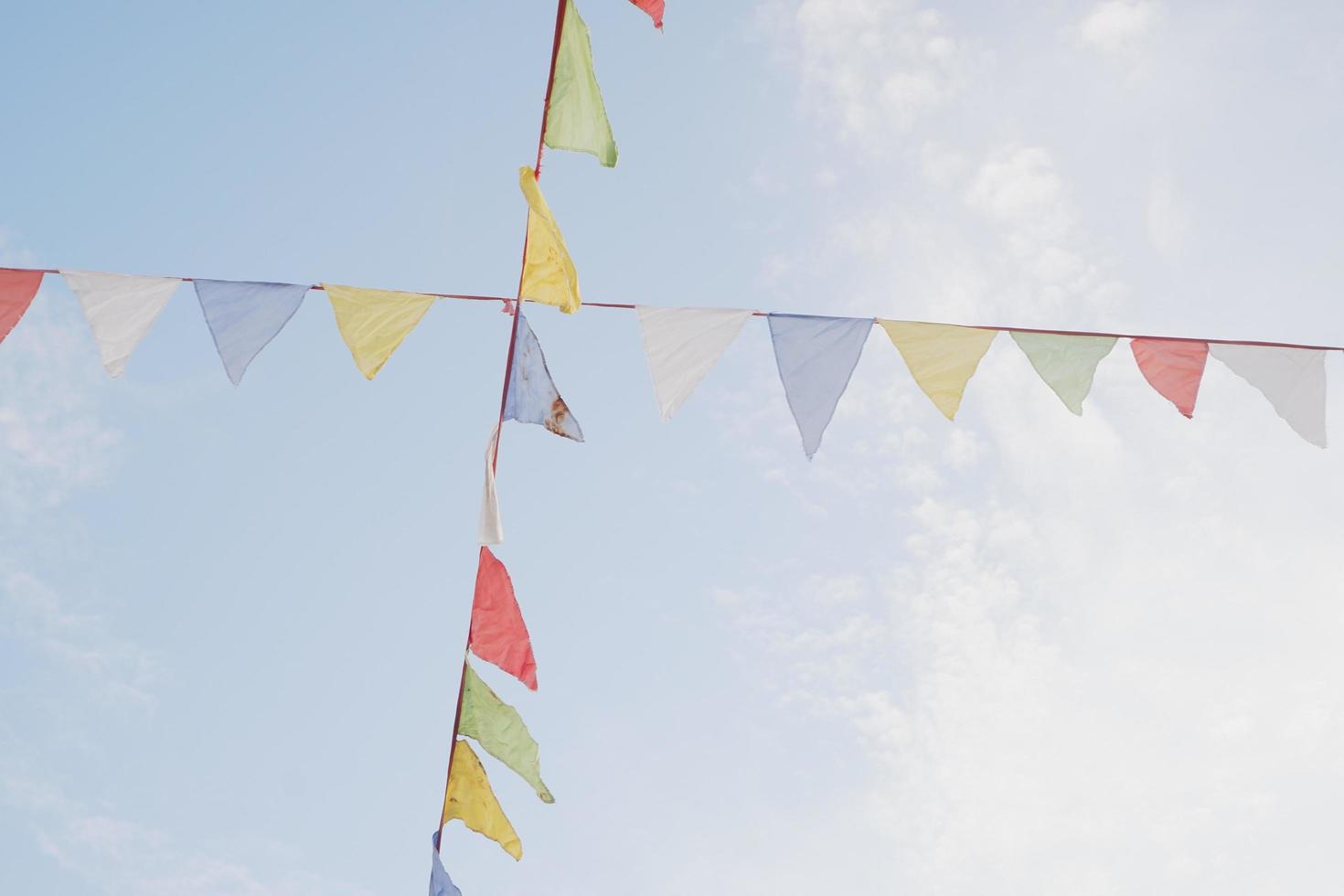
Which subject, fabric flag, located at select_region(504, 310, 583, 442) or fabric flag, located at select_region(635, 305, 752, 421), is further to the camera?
fabric flag, located at select_region(635, 305, 752, 421)

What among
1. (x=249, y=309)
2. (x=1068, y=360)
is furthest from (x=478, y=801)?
(x=1068, y=360)

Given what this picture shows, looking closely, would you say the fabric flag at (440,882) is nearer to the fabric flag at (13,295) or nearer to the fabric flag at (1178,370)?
the fabric flag at (13,295)

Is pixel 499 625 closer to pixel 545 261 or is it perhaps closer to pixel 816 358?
pixel 545 261

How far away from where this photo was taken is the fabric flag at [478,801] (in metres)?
4.11

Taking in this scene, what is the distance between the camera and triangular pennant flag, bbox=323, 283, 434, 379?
4195mm

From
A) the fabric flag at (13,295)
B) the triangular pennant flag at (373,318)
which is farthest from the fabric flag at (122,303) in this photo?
the triangular pennant flag at (373,318)

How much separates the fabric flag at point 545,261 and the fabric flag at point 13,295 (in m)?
1.87

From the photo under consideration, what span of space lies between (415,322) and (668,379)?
3.09 ft

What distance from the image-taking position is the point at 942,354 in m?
4.48

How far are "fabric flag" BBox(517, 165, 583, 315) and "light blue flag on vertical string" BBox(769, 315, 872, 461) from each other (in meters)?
0.93

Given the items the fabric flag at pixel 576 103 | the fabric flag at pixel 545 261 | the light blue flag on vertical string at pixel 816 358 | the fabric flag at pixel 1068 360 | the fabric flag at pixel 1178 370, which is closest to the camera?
the fabric flag at pixel 545 261

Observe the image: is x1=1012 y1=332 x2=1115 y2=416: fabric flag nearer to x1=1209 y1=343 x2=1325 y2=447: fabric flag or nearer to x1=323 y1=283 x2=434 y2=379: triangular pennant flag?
x1=1209 y1=343 x2=1325 y2=447: fabric flag

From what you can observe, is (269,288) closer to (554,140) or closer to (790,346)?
(554,140)

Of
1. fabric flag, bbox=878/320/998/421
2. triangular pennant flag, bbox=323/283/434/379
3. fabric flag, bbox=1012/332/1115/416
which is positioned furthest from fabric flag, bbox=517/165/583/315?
fabric flag, bbox=1012/332/1115/416
